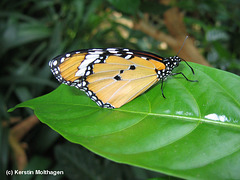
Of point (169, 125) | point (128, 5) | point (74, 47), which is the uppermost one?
point (128, 5)

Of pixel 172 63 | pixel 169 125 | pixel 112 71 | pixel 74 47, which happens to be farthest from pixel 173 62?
pixel 74 47

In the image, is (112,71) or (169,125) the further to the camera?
(112,71)

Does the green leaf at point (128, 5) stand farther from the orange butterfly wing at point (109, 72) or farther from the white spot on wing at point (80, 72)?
the white spot on wing at point (80, 72)

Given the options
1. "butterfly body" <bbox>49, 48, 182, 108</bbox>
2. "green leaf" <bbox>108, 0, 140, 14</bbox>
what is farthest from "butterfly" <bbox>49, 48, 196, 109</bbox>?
"green leaf" <bbox>108, 0, 140, 14</bbox>

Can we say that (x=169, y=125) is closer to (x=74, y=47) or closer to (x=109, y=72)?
(x=109, y=72)

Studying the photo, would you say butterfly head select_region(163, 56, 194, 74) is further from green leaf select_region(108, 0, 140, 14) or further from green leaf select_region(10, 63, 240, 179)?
green leaf select_region(108, 0, 140, 14)

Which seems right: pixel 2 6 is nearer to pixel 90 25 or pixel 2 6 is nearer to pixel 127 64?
pixel 90 25
